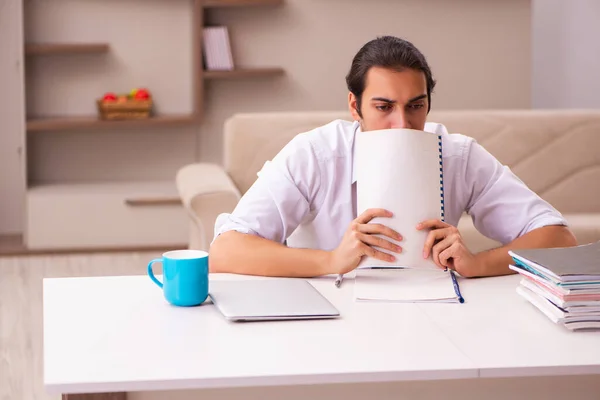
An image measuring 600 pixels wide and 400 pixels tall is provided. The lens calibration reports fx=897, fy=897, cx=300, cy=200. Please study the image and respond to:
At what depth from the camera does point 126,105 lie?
14.7 feet

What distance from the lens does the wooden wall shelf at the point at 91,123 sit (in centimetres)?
440

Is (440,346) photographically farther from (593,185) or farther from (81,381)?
(593,185)

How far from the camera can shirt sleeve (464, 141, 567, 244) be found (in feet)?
6.06

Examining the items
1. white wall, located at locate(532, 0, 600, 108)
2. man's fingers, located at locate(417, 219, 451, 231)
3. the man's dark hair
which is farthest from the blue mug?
white wall, located at locate(532, 0, 600, 108)

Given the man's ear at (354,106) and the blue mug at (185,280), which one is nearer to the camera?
the blue mug at (185,280)

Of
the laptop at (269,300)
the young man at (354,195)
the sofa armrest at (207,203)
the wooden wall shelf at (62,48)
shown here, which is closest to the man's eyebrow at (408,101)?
the young man at (354,195)

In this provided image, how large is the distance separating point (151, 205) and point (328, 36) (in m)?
1.28

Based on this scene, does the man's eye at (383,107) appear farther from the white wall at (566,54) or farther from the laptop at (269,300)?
the white wall at (566,54)

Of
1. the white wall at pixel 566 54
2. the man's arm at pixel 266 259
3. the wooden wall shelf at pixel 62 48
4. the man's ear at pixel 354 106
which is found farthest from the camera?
the white wall at pixel 566 54

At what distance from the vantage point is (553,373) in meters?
1.15

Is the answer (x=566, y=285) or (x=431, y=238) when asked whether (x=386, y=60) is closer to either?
(x=431, y=238)

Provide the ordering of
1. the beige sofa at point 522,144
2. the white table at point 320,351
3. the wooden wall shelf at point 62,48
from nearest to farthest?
the white table at point 320,351 < the beige sofa at point 522,144 < the wooden wall shelf at point 62,48

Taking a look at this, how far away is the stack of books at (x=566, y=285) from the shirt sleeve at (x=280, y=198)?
56cm

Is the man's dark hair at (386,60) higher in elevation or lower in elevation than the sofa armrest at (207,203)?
higher
